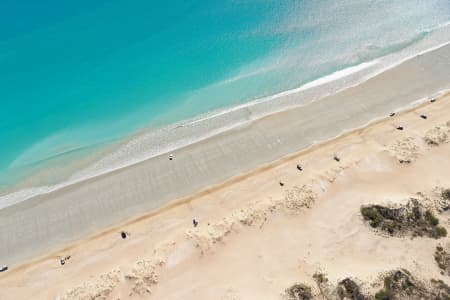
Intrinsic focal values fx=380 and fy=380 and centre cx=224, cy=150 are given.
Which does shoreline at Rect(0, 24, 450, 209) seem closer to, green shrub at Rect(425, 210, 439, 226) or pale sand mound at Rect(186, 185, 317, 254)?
pale sand mound at Rect(186, 185, 317, 254)

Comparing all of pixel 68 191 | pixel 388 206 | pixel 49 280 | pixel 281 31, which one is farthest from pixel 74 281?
pixel 281 31

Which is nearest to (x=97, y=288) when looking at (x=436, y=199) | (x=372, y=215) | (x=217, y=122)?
(x=217, y=122)

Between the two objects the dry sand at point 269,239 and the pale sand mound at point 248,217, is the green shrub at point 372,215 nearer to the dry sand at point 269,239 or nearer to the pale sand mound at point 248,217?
the dry sand at point 269,239

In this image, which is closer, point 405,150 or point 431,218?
point 431,218

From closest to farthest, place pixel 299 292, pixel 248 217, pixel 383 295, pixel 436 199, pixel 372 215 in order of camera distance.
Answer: pixel 383 295, pixel 299 292, pixel 372 215, pixel 436 199, pixel 248 217

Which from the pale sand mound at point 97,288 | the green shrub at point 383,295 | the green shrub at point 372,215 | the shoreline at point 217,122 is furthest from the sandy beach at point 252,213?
the shoreline at point 217,122

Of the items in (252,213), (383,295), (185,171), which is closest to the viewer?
(383,295)

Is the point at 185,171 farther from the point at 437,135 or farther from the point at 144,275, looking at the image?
the point at 437,135
